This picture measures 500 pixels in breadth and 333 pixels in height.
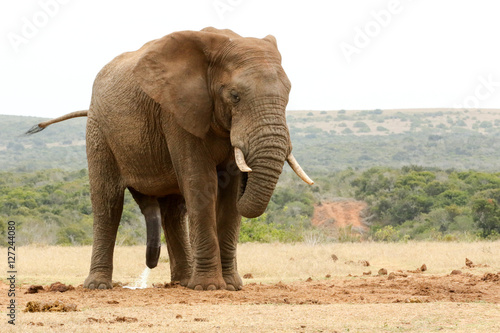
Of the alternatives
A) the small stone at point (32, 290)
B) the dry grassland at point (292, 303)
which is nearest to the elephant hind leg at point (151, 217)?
the dry grassland at point (292, 303)

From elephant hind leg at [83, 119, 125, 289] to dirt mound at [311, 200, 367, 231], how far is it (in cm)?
1999

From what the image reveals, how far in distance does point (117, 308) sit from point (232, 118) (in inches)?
84.6

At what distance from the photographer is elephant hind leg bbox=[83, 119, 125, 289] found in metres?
9.66

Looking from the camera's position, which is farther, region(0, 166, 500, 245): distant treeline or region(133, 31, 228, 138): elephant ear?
region(0, 166, 500, 245): distant treeline

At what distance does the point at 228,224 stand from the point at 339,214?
2269 centimetres

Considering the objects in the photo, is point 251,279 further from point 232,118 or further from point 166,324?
point 166,324

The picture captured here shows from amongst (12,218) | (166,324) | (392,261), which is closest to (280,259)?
(392,261)

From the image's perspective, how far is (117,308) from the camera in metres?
7.49

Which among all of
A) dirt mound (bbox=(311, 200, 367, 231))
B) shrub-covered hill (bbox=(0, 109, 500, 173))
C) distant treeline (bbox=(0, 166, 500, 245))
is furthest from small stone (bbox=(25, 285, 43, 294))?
shrub-covered hill (bbox=(0, 109, 500, 173))

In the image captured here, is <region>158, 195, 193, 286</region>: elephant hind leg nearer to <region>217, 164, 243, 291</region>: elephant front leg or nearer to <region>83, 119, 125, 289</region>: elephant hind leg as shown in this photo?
<region>83, 119, 125, 289</region>: elephant hind leg

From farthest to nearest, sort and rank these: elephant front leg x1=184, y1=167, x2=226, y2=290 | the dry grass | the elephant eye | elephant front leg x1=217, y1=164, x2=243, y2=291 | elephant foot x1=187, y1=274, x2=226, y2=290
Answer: the dry grass
elephant front leg x1=217, y1=164, x2=243, y2=291
elephant foot x1=187, y1=274, x2=226, y2=290
elephant front leg x1=184, y1=167, x2=226, y2=290
the elephant eye

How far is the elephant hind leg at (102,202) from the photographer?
9.66 meters

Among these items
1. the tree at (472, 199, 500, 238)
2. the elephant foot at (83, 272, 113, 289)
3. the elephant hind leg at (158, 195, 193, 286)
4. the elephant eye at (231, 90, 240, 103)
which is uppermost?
the elephant eye at (231, 90, 240, 103)

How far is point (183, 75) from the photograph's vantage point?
841 cm
